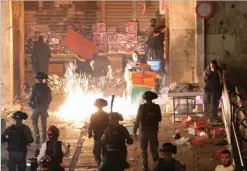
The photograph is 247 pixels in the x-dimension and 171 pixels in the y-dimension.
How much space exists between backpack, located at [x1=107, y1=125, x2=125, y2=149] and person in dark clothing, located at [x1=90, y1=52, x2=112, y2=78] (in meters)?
13.8

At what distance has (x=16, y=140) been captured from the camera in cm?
1242

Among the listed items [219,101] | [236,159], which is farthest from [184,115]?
[236,159]

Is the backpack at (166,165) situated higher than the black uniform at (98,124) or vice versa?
the black uniform at (98,124)

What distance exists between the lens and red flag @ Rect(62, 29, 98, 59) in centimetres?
2684

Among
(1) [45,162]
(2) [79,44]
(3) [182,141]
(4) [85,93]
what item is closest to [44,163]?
(1) [45,162]

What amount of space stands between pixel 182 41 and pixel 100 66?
6.13 m

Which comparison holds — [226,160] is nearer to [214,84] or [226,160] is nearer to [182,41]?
[214,84]

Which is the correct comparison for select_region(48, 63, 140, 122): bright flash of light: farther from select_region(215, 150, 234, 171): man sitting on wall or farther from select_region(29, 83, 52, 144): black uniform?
select_region(215, 150, 234, 171): man sitting on wall

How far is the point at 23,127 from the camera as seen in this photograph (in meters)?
12.6

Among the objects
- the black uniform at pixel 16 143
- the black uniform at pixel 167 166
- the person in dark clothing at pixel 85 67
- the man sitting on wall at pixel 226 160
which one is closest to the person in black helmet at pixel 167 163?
the black uniform at pixel 167 166

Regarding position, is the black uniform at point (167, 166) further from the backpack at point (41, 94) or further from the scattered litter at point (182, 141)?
the backpack at point (41, 94)

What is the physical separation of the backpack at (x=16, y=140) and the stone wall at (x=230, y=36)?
823 centimetres

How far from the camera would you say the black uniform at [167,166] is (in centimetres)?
980

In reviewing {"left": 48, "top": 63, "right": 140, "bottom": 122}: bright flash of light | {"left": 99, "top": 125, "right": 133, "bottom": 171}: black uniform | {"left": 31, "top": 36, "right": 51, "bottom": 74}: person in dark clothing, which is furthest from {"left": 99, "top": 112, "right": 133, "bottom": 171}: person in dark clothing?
{"left": 31, "top": 36, "right": 51, "bottom": 74}: person in dark clothing
